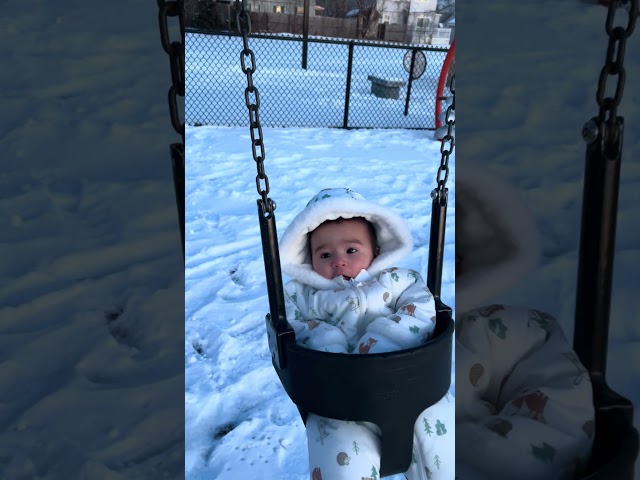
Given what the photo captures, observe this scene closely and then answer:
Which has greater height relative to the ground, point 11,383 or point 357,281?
point 357,281

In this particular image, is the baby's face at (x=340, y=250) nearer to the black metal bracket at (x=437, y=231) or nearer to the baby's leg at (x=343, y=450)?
the black metal bracket at (x=437, y=231)

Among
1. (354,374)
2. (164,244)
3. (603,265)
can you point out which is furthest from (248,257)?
(603,265)

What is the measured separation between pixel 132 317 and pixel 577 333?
154 cm

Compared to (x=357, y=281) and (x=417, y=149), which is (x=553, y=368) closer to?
(x=357, y=281)

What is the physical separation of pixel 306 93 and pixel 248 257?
14.2ft

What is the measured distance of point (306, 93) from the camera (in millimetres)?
6676

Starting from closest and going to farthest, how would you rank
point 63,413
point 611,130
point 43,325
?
point 611,130 → point 63,413 → point 43,325

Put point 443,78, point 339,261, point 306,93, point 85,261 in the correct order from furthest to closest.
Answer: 1. point 306,93
2. point 443,78
3. point 85,261
4. point 339,261

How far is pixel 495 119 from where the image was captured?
121 centimetres

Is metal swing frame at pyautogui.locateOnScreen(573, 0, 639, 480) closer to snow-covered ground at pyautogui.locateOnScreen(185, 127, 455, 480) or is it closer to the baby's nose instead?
the baby's nose

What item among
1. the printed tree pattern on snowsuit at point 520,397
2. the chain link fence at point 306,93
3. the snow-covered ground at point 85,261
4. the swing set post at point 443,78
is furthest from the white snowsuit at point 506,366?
the chain link fence at point 306,93

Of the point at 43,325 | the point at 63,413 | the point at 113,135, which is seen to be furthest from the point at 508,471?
the point at 113,135

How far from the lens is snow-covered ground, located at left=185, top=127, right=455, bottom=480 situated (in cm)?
158

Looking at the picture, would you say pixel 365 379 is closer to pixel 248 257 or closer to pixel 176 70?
pixel 176 70
